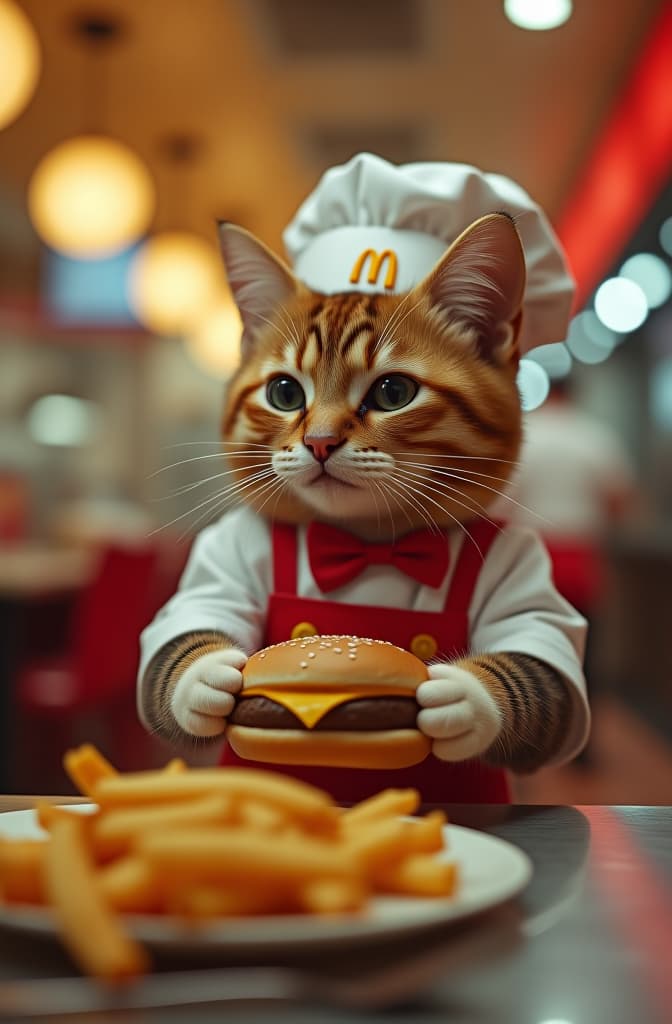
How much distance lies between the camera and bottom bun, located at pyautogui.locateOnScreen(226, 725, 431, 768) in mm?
893

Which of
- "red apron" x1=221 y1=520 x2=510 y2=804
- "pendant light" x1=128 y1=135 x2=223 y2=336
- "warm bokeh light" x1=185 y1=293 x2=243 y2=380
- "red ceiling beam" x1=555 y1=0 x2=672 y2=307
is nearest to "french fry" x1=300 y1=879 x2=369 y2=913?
"red apron" x1=221 y1=520 x2=510 y2=804

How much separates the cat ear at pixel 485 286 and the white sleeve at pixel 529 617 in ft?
0.71

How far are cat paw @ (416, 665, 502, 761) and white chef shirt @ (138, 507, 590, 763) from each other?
136 millimetres

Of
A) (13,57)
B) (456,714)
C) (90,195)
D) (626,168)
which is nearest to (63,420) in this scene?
(626,168)

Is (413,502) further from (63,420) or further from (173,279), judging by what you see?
(63,420)

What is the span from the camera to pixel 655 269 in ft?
20.4

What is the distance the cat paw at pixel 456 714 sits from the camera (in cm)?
94

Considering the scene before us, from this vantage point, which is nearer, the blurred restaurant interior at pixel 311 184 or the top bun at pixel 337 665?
the top bun at pixel 337 665

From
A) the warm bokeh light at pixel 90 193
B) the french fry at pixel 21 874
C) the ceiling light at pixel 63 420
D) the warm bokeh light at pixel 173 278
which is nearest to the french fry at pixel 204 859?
the french fry at pixel 21 874

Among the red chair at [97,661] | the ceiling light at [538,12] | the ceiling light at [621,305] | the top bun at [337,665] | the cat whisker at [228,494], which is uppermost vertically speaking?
the ceiling light at [538,12]

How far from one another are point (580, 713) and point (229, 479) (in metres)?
0.48

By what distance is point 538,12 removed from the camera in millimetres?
4234

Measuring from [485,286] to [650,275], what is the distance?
18.0ft

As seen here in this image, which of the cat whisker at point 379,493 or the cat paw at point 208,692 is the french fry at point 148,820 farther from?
the cat whisker at point 379,493
